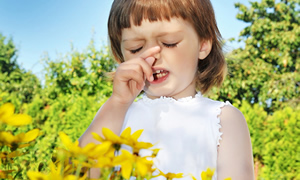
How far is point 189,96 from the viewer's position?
5.64ft

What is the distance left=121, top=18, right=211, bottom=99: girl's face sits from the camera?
1.53m

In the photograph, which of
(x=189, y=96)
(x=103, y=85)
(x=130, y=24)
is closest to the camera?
(x=130, y=24)

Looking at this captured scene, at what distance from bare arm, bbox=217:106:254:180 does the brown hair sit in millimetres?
439

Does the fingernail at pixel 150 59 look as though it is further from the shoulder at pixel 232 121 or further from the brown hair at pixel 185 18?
the shoulder at pixel 232 121

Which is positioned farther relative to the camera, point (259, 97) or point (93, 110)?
point (259, 97)

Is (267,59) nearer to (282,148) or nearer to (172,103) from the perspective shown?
(282,148)

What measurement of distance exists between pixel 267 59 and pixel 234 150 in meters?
9.49

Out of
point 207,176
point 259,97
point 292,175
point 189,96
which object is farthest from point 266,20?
point 207,176

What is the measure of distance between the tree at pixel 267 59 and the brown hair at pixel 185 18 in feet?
23.2

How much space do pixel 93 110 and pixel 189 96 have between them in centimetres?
350

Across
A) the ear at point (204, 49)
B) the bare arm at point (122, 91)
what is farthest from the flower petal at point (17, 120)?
the ear at point (204, 49)

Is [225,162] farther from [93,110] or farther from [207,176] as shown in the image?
[93,110]

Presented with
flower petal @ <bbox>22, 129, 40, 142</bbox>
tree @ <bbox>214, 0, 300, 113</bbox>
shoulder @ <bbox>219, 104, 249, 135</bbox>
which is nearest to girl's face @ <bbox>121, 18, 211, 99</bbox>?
shoulder @ <bbox>219, 104, 249, 135</bbox>

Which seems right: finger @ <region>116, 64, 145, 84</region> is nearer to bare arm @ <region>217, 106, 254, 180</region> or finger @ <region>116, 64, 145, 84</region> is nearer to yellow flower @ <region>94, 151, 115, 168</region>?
bare arm @ <region>217, 106, 254, 180</region>
